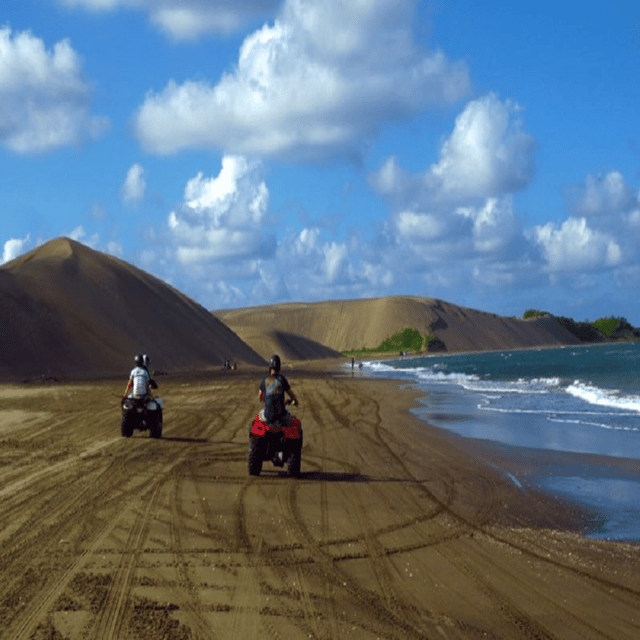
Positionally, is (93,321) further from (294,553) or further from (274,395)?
(294,553)

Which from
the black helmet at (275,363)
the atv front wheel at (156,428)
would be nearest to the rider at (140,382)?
the atv front wheel at (156,428)

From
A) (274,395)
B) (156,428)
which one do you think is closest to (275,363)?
(274,395)

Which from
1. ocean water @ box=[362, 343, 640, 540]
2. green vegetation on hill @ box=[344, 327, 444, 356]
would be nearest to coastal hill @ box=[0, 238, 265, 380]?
ocean water @ box=[362, 343, 640, 540]

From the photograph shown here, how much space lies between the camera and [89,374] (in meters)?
62.6

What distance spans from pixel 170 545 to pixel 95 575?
1.28 meters

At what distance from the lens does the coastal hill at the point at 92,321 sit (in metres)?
63.5

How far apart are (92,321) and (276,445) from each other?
63.0 m

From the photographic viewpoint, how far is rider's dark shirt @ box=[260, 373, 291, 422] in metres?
13.8

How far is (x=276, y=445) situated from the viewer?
14.2m

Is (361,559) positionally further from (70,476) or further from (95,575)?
(70,476)

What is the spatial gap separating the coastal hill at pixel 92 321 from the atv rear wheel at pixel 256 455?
45269 millimetres

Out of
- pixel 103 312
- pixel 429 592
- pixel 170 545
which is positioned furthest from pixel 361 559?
pixel 103 312

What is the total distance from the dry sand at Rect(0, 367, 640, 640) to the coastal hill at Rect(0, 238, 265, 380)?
45350mm

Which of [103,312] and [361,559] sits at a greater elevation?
[103,312]
